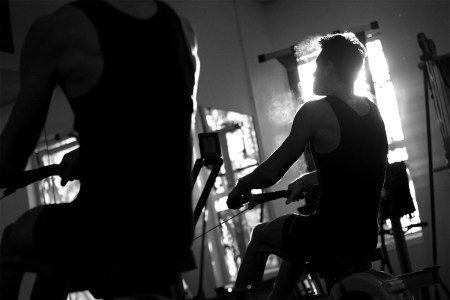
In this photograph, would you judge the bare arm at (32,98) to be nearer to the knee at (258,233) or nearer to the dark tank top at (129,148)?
the dark tank top at (129,148)

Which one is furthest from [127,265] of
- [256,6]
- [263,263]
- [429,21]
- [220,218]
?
[256,6]

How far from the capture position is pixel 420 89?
546cm

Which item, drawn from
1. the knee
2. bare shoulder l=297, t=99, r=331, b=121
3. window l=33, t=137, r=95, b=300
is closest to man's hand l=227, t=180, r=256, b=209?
the knee

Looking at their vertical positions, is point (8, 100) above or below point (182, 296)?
above

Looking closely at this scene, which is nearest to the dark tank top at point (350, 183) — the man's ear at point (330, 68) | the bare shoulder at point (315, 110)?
the bare shoulder at point (315, 110)

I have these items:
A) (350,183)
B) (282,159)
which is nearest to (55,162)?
(282,159)

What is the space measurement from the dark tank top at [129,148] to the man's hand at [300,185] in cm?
95

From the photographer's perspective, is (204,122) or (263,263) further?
(204,122)

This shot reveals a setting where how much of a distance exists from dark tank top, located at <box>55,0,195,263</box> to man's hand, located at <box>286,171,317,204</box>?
37.4 inches

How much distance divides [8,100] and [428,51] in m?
2.98

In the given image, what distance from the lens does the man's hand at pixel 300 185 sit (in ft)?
7.34

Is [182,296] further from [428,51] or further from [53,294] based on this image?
[428,51]

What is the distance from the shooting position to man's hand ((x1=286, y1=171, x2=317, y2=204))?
2236mm

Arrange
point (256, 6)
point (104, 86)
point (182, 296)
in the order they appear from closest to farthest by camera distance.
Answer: point (104, 86)
point (182, 296)
point (256, 6)
